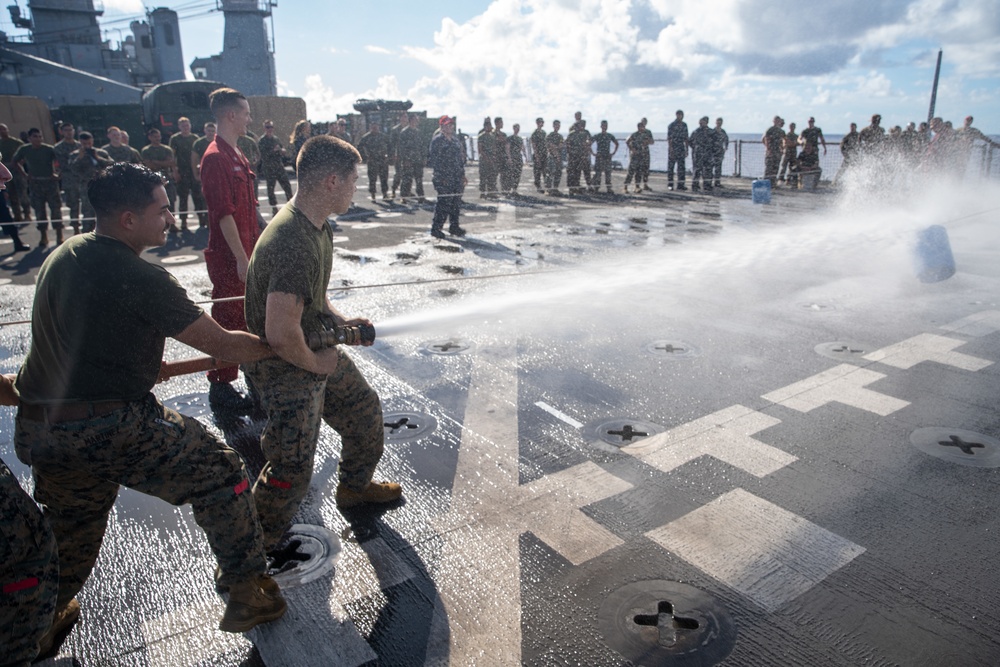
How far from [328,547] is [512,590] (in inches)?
36.4

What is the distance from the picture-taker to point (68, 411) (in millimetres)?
2102

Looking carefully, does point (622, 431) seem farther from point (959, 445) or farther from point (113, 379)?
point (113, 379)

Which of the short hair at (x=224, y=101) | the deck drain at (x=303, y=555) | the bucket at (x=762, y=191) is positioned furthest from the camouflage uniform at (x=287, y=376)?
the bucket at (x=762, y=191)

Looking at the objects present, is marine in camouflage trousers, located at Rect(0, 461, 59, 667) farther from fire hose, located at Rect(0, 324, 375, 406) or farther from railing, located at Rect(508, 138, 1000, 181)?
railing, located at Rect(508, 138, 1000, 181)

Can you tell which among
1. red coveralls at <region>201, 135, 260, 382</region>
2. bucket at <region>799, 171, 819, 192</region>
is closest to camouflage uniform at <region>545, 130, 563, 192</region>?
bucket at <region>799, 171, 819, 192</region>

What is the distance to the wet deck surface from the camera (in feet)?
7.93

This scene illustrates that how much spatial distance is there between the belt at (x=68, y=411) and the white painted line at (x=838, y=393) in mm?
4052

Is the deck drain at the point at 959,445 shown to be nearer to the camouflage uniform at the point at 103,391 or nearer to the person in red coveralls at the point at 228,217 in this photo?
the camouflage uniform at the point at 103,391

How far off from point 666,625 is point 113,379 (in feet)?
7.19

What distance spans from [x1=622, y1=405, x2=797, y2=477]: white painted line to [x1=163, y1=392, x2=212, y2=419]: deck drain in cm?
297

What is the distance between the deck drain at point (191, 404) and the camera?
14.8 ft

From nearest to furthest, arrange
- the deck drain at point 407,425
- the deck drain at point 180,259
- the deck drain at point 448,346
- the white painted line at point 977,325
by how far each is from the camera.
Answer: the deck drain at point 407,425, the deck drain at point 448,346, the white painted line at point 977,325, the deck drain at point 180,259

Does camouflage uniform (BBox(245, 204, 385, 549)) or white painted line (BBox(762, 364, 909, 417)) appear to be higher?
camouflage uniform (BBox(245, 204, 385, 549))

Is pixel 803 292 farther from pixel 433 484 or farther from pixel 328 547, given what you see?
pixel 328 547
